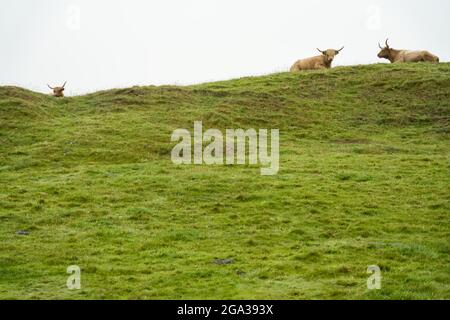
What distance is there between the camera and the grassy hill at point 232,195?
16.0m

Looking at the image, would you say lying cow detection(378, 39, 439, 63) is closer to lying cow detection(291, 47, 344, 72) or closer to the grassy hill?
lying cow detection(291, 47, 344, 72)

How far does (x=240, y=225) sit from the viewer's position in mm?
20172

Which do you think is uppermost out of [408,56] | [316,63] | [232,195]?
[408,56]

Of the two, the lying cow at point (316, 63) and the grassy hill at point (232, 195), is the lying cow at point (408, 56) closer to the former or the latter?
the lying cow at point (316, 63)

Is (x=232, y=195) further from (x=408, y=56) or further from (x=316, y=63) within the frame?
(x=408, y=56)

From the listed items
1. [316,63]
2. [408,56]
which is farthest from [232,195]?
[408,56]

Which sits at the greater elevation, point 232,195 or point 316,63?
point 316,63

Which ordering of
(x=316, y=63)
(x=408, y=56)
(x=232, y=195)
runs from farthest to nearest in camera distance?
(x=408, y=56)
(x=316, y=63)
(x=232, y=195)

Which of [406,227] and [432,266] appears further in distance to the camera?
[406,227]

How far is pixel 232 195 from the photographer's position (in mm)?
23453

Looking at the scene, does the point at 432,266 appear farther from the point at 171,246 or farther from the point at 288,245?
the point at 171,246
